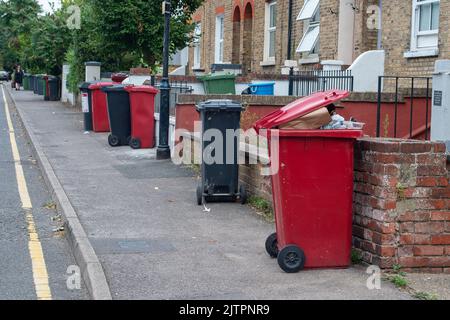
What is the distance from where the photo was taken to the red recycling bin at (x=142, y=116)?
657 inches

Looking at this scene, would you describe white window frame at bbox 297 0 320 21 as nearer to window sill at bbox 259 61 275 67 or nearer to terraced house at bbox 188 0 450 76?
terraced house at bbox 188 0 450 76

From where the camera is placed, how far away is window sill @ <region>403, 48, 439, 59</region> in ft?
49.9

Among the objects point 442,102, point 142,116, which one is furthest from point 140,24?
point 442,102

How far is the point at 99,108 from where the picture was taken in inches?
818

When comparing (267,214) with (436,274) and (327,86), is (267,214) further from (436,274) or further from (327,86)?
(327,86)

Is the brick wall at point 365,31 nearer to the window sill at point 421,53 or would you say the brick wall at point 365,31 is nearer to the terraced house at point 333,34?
the terraced house at point 333,34

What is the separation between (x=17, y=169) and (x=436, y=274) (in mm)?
9955

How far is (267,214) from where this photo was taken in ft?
32.6

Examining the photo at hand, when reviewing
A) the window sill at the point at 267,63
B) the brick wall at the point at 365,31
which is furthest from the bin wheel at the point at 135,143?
the window sill at the point at 267,63

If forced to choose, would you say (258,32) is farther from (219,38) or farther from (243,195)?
(243,195)
